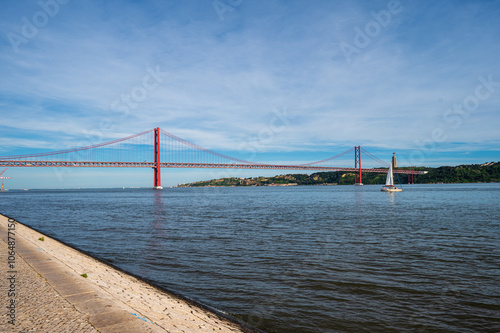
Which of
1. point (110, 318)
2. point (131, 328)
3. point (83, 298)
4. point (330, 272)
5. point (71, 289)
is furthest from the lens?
point (330, 272)

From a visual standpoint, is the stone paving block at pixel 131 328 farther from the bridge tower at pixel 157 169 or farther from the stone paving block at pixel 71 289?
the bridge tower at pixel 157 169

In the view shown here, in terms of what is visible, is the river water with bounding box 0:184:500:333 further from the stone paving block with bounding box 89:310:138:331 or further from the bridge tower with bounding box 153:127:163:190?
the bridge tower with bounding box 153:127:163:190

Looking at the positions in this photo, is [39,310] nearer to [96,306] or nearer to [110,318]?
[96,306]

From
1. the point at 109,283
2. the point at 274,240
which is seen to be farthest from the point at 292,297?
the point at 274,240

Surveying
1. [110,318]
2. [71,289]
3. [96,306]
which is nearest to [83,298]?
[96,306]

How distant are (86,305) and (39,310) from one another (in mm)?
663

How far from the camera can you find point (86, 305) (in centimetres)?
530

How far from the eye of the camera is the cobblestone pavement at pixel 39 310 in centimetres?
444

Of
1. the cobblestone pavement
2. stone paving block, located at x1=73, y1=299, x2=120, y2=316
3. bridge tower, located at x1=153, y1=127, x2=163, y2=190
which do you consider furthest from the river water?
bridge tower, located at x1=153, y1=127, x2=163, y2=190

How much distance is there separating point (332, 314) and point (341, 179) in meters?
178

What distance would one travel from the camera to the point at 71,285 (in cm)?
639

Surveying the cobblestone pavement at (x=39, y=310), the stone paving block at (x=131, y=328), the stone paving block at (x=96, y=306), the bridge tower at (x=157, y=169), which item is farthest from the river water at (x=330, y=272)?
the bridge tower at (x=157, y=169)

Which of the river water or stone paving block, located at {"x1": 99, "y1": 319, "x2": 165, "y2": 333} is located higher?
stone paving block, located at {"x1": 99, "y1": 319, "x2": 165, "y2": 333}

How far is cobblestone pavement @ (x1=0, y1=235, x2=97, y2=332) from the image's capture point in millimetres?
4441
